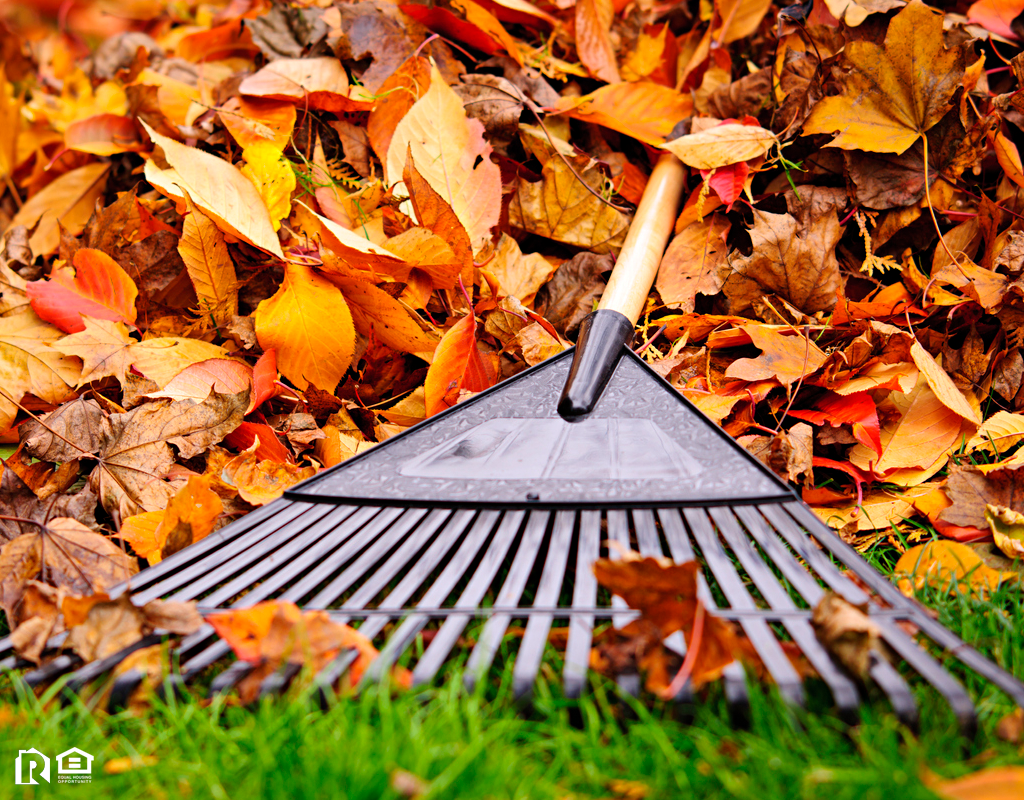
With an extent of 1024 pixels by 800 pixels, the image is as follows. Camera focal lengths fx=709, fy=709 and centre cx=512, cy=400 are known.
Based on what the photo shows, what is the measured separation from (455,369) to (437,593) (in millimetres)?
528

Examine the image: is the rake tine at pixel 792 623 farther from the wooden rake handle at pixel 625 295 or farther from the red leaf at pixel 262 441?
the red leaf at pixel 262 441

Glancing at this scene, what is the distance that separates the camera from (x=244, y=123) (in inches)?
59.2

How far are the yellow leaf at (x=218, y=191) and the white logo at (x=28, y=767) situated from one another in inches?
33.2

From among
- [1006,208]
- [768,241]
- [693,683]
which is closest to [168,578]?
[693,683]

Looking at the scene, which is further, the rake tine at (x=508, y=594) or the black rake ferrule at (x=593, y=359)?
the black rake ferrule at (x=593, y=359)

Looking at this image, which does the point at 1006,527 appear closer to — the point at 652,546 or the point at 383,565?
the point at 652,546

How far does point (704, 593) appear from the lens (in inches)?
31.9

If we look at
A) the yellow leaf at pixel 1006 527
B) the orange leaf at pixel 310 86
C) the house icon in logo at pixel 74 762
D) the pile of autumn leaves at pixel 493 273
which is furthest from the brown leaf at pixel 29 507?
the yellow leaf at pixel 1006 527

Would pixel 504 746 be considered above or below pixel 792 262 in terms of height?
below

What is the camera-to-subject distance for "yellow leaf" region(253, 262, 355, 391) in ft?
4.13

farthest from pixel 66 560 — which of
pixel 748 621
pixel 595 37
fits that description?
pixel 595 37

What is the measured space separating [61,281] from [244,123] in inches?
19.2

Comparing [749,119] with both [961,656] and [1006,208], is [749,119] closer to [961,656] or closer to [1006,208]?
[1006,208]

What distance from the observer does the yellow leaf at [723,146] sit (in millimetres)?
1426
